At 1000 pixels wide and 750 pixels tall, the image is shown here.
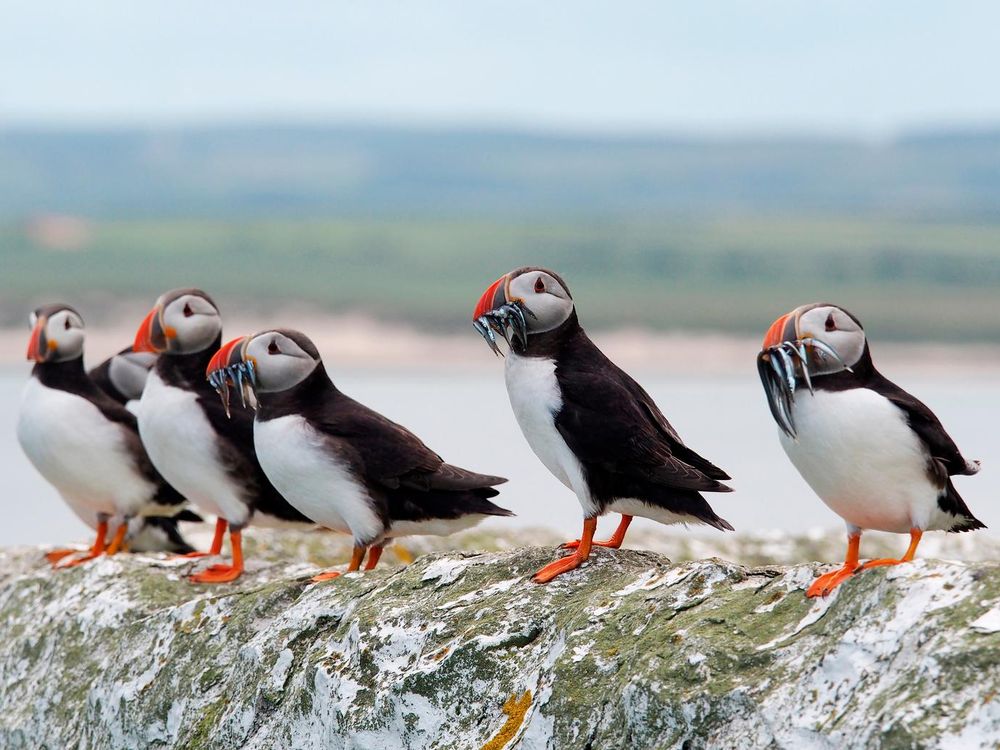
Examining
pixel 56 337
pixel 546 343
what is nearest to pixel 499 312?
pixel 546 343

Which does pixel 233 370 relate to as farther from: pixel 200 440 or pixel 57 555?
pixel 57 555

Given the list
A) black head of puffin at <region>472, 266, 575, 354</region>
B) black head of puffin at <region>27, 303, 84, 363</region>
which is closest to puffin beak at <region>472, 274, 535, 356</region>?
black head of puffin at <region>472, 266, 575, 354</region>

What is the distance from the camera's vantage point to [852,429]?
6.30m

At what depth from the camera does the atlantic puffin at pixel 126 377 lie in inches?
462

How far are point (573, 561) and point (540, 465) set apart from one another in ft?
63.8

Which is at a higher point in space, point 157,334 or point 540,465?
point 157,334

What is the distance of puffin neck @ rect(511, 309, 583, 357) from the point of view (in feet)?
24.7

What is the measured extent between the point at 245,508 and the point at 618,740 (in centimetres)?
383

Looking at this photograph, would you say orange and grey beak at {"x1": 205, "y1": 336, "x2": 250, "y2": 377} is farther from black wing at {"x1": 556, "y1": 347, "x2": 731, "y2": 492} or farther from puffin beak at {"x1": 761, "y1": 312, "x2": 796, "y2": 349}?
puffin beak at {"x1": 761, "y1": 312, "x2": 796, "y2": 349}

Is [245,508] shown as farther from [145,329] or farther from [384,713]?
[384,713]

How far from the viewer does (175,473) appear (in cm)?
922

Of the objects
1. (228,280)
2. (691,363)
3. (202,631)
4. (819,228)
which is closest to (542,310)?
(202,631)

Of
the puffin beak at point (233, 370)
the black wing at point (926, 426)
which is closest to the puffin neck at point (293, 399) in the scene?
the puffin beak at point (233, 370)

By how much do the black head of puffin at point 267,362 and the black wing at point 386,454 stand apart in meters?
0.26
